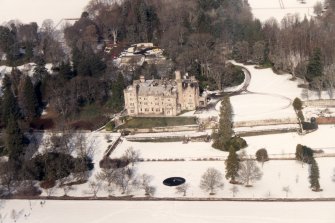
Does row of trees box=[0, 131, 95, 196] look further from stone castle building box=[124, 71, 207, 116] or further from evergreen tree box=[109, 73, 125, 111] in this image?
evergreen tree box=[109, 73, 125, 111]

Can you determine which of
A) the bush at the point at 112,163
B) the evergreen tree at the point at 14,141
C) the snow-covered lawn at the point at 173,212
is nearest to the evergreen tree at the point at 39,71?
the evergreen tree at the point at 14,141

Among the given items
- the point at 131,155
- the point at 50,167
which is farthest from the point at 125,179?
the point at 50,167

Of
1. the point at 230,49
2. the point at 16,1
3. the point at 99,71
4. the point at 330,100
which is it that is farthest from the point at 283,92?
the point at 16,1

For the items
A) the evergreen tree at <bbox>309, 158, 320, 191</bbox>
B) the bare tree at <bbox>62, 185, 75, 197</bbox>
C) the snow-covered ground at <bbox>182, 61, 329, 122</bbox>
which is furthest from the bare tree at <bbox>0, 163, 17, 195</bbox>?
the evergreen tree at <bbox>309, 158, 320, 191</bbox>

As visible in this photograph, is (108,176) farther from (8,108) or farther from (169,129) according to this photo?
(8,108)

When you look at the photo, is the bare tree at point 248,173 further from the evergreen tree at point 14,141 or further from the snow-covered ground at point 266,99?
the evergreen tree at point 14,141

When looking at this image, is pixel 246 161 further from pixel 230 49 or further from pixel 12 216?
pixel 230 49
